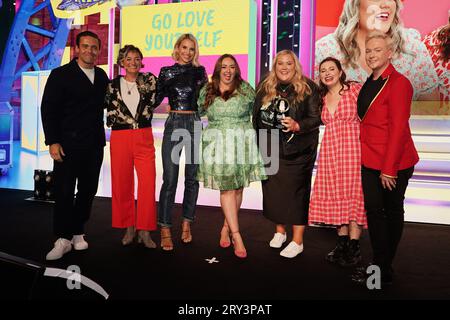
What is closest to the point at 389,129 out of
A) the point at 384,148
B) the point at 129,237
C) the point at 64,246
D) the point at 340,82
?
the point at 384,148

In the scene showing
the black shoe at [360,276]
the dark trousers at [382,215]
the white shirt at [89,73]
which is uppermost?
the white shirt at [89,73]

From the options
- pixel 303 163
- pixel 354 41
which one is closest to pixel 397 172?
pixel 303 163

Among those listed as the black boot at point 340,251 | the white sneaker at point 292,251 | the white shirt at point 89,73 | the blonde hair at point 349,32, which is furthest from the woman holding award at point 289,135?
the blonde hair at point 349,32

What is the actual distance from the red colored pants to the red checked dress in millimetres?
1110

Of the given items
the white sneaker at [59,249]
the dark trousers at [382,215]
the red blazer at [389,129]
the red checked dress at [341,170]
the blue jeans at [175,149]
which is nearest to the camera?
the red blazer at [389,129]

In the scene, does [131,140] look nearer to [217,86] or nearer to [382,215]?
[217,86]

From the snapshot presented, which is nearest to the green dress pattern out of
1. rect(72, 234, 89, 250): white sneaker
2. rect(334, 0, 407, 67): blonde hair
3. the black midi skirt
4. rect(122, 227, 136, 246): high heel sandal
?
the black midi skirt

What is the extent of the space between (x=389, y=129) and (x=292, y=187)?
2.69ft

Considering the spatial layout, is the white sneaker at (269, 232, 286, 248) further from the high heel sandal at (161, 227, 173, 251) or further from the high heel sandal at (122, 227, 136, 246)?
the high heel sandal at (122, 227, 136, 246)

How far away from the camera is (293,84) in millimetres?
2793

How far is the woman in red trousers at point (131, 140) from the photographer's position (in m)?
2.91

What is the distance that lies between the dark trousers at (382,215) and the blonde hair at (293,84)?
2.23 feet

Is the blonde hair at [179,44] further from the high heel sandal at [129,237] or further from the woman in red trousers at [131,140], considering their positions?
the high heel sandal at [129,237]

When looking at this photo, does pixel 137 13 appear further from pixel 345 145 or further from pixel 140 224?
pixel 345 145
